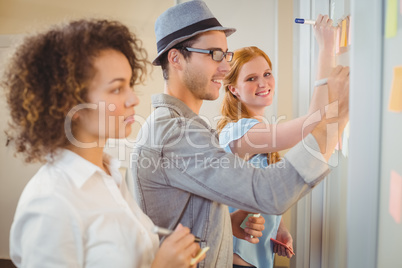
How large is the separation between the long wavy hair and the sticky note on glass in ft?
2.67

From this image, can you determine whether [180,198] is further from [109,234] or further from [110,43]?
[110,43]

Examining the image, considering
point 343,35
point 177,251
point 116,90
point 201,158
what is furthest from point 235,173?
point 343,35

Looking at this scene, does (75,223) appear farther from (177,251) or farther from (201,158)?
(201,158)

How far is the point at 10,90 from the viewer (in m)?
0.71

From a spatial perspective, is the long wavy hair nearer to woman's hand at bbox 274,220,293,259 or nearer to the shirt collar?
woman's hand at bbox 274,220,293,259

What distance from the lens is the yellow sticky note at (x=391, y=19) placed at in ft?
2.25

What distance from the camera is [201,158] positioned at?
2.81 feet

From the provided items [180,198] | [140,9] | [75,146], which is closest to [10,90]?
[75,146]

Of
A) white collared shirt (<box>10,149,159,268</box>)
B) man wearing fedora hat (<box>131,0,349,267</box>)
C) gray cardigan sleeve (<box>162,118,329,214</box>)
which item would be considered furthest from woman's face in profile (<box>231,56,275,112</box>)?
white collared shirt (<box>10,149,159,268</box>)

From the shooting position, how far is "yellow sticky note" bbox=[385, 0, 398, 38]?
685 millimetres

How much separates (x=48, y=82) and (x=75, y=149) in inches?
5.8

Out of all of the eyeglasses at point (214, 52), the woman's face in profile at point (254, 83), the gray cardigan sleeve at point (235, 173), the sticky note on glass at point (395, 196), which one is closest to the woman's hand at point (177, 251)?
the gray cardigan sleeve at point (235, 173)

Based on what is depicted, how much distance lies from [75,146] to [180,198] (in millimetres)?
326

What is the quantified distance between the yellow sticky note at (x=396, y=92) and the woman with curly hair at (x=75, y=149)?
0.50 metres
